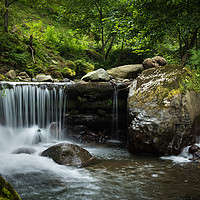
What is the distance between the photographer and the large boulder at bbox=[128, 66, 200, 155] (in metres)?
5.05

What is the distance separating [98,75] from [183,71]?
10.4 ft

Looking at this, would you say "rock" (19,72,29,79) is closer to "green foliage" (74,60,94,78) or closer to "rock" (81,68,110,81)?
"rock" (81,68,110,81)

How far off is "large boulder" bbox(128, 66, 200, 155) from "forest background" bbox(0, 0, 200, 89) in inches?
35.2

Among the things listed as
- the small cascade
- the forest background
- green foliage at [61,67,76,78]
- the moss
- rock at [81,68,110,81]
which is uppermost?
the forest background

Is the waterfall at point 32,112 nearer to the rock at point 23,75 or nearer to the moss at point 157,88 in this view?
the rock at point 23,75

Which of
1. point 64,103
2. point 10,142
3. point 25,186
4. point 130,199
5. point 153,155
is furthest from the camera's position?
point 64,103

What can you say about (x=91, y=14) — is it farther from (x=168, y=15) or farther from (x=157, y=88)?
(x=157, y=88)

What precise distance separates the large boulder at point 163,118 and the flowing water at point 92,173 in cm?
35

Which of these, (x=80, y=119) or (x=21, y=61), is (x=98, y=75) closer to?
(x=80, y=119)

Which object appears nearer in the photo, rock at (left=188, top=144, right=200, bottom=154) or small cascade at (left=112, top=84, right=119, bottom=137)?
rock at (left=188, top=144, right=200, bottom=154)

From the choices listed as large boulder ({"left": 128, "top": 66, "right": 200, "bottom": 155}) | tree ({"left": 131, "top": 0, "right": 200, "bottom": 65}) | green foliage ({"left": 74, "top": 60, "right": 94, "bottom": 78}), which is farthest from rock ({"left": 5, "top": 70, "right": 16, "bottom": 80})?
tree ({"left": 131, "top": 0, "right": 200, "bottom": 65})

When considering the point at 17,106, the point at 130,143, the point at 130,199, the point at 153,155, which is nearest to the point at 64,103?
the point at 17,106

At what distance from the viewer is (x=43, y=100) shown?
23.0 feet

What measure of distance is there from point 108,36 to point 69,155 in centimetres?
947
